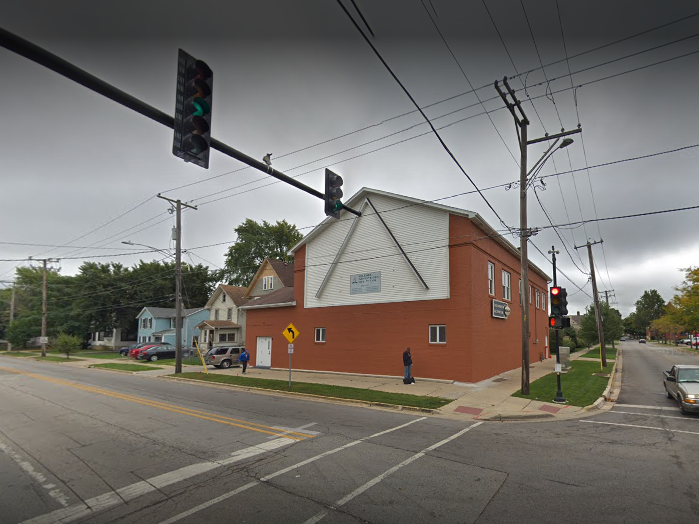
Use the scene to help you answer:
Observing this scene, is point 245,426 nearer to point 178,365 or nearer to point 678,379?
point 678,379

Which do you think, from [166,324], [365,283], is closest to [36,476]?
[365,283]

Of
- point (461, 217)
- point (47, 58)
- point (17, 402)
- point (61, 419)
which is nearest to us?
point (47, 58)

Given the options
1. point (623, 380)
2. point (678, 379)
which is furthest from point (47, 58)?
point (623, 380)

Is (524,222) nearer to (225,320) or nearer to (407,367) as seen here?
(407,367)

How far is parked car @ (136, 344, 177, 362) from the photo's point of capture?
39.1 meters

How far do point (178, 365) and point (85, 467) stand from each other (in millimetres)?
19565

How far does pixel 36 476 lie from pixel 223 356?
73.0 feet

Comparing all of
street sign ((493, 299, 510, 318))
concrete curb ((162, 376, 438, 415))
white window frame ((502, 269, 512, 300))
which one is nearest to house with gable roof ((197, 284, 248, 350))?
concrete curb ((162, 376, 438, 415))

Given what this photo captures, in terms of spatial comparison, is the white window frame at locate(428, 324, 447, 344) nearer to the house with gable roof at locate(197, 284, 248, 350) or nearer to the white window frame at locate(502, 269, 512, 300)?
the white window frame at locate(502, 269, 512, 300)

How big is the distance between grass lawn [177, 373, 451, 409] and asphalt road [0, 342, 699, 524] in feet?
5.40

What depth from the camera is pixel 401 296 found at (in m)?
20.2

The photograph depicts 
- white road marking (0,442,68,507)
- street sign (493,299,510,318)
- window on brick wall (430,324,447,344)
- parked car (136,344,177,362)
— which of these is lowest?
parked car (136,344,177,362)

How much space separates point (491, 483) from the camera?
6.16 meters

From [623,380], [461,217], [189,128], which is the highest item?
[461,217]
